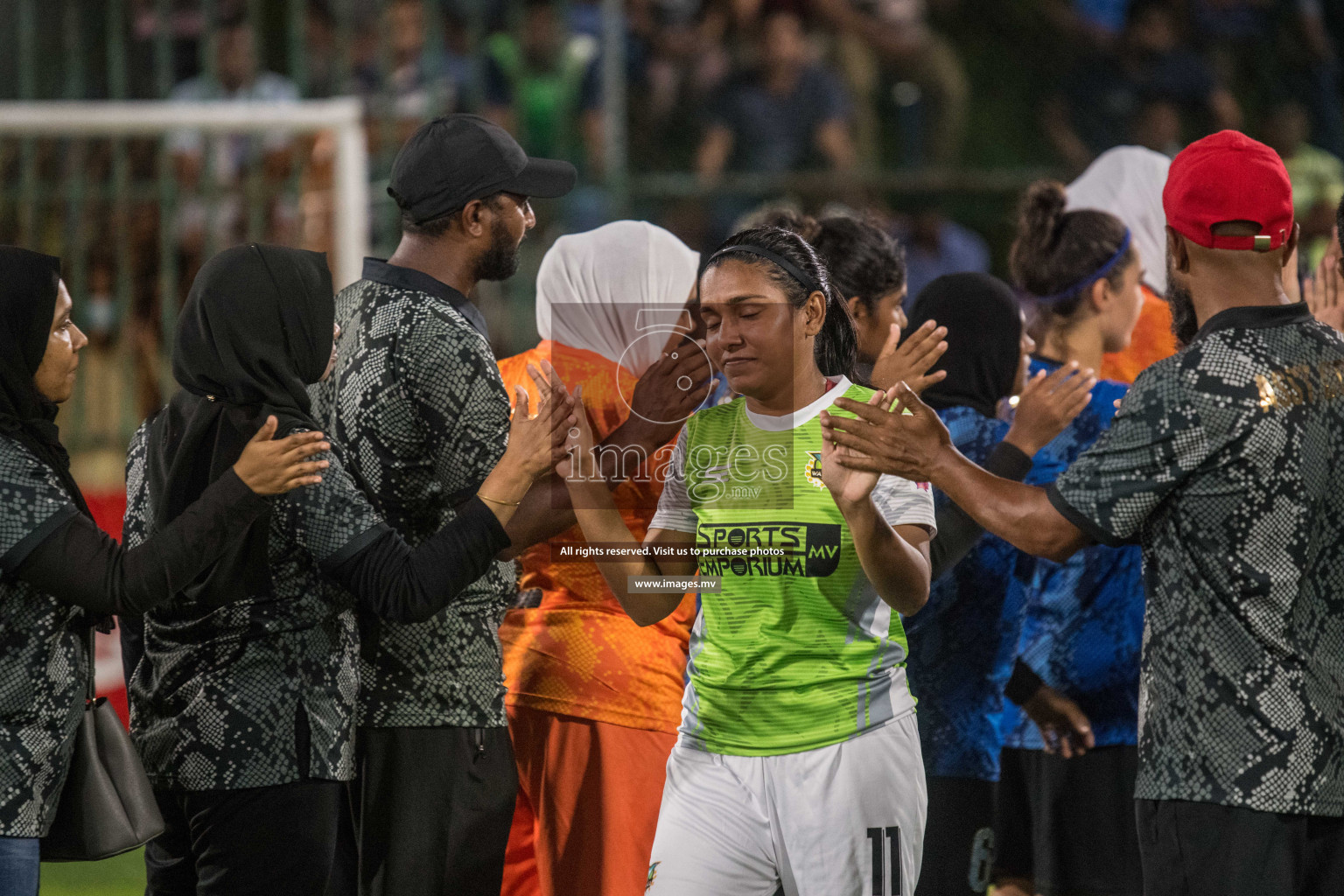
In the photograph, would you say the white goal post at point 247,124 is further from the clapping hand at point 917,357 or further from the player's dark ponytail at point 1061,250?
the clapping hand at point 917,357

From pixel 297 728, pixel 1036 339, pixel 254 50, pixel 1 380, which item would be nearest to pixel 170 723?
pixel 297 728

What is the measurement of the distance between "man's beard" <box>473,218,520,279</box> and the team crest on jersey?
83 centimetres

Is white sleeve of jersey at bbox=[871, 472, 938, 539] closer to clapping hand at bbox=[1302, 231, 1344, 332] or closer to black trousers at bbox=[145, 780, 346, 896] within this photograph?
black trousers at bbox=[145, 780, 346, 896]

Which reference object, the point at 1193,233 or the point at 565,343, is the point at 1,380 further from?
the point at 1193,233

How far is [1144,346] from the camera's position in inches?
176

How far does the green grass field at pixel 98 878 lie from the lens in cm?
522

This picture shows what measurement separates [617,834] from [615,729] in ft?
0.73

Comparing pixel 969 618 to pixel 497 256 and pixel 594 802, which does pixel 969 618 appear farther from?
pixel 497 256

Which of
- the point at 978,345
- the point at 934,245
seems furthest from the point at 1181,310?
the point at 934,245

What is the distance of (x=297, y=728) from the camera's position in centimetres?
260

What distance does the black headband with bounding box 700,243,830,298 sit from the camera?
2.83 m

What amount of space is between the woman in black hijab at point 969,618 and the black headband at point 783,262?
564mm

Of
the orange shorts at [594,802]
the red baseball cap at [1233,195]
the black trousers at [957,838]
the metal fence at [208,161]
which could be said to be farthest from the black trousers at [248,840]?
the metal fence at [208,161]

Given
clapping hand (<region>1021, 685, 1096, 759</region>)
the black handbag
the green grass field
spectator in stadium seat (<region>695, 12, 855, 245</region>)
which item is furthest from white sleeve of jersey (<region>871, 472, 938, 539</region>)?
spectator in stadium seat (<region>695, 12, 855, 245</region>)
